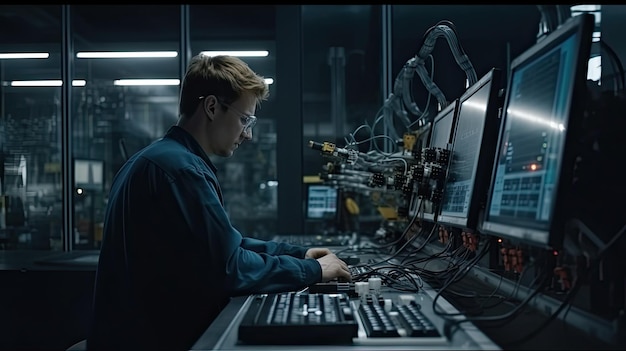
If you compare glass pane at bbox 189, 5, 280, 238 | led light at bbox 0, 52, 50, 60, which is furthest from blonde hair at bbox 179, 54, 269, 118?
led light at bbox 0, 52, 50, 60

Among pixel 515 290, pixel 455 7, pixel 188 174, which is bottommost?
pixel 515 290

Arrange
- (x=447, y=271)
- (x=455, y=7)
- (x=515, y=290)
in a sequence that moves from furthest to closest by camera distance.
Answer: (x=455, y=7)
(x=447, y=271)
(x=515, y=290)

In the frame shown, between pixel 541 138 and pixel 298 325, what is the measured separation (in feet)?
1.64

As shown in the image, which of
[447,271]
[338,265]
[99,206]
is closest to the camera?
[338,265]

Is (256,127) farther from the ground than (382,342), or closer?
farther from the ground

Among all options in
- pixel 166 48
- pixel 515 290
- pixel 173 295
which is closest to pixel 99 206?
pixel 166 48

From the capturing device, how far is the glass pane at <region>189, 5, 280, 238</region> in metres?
4.61

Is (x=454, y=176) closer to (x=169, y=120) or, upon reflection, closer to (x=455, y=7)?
(x=455, y=7)

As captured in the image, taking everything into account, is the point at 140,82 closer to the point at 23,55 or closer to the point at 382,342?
the point at 23,55

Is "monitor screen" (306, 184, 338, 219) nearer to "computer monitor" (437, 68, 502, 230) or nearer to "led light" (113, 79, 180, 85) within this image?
"computer monitor" (437, 68, 502, 230)

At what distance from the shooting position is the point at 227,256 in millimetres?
1278

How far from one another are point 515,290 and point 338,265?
44 cm

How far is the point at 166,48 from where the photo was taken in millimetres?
5594

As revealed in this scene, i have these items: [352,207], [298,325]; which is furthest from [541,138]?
[352,207]
